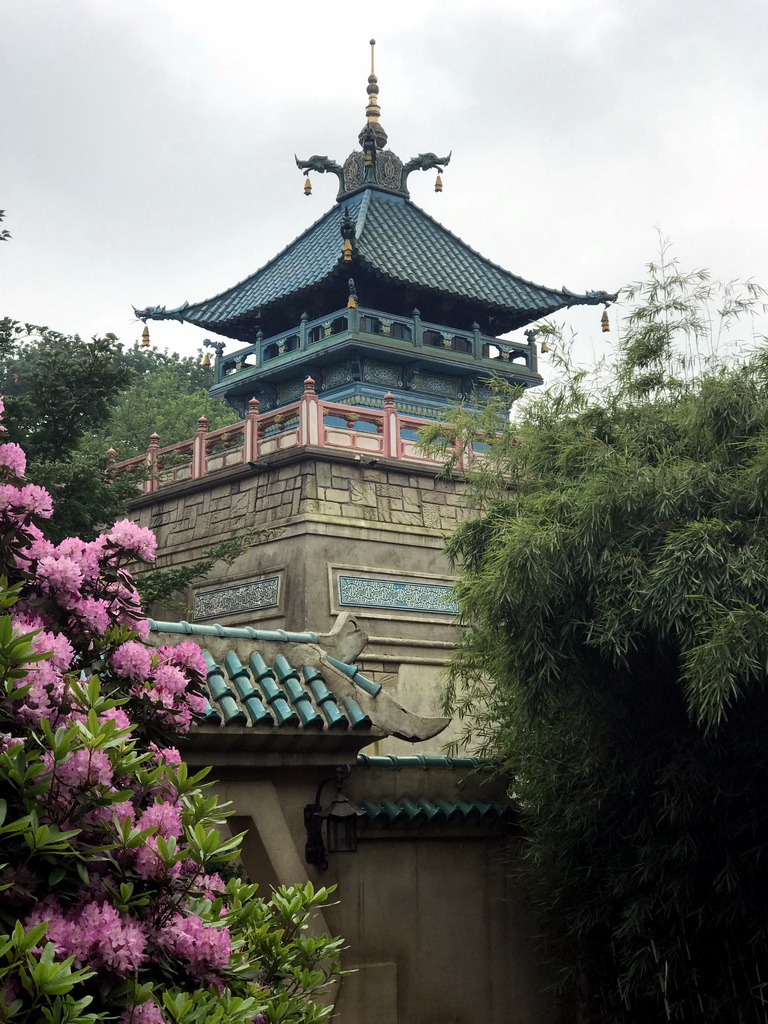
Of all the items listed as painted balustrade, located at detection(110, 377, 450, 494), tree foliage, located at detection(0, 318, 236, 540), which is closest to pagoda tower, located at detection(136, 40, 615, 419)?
painted balustrade, located at detection(110, 377, 450, 494)

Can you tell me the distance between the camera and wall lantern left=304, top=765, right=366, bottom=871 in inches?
262

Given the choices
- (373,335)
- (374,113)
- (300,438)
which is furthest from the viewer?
(374,113)

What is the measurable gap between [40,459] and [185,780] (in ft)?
24.9

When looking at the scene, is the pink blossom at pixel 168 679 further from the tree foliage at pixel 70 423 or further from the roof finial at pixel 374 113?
the roof finial at pixel 374 113

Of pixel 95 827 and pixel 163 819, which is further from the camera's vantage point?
pixel 163 819

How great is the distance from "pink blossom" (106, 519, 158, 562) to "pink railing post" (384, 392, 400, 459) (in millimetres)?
9524

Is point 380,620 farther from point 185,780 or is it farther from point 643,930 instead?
point 185,780

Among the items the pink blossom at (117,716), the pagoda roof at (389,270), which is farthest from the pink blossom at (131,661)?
the pagoda roof at (389,270)

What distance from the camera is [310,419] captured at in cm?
1306

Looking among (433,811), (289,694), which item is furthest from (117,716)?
(433,811)

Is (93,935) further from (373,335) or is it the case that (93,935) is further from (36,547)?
(373,335)

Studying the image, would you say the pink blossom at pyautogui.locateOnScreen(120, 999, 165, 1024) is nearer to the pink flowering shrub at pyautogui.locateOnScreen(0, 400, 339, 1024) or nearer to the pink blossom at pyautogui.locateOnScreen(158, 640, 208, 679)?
the pink flowering shrub at pyautogui.locateOnScreen(0, 400, 339, 1024)

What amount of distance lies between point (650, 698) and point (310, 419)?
6799 mm

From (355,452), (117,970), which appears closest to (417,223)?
(355,452)
